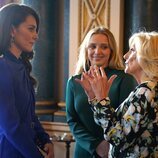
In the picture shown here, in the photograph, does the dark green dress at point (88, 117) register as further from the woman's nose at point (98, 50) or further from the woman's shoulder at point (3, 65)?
the woman's shoulder at point (3, 65)

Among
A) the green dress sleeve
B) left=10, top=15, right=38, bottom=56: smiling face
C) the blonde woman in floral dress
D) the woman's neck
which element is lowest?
the green dress sleeve

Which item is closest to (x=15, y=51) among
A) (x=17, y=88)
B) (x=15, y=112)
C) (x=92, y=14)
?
(x=17, y=88)

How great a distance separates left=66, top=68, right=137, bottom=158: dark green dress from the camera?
212 cm

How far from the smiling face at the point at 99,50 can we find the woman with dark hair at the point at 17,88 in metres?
0.46

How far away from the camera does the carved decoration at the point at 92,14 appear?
11.5ft

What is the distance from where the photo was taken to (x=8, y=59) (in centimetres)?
178

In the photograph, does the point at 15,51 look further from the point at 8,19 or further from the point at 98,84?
the point at 98,84

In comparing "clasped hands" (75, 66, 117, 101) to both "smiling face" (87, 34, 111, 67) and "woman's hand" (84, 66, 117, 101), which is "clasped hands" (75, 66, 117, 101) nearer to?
"woman's hand" (84, 66, 117, 101)

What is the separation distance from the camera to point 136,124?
5.02 feet

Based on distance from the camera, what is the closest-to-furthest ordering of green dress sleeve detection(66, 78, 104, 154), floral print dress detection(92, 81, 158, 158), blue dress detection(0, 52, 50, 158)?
1. floral print dress detection(92, 81, 158, 158)
2. blue dress detection(0, 52, 50, 158)
3. green dress sleeve detection(66, 78, 104, 154)

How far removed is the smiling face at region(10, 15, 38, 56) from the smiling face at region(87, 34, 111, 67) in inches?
20.2

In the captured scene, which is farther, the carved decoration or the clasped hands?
the carved decoration

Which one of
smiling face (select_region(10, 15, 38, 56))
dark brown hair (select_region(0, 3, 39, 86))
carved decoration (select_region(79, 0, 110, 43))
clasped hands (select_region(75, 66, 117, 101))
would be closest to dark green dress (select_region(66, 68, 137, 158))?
clasped hands (select_region(75, 66, 117, 101))

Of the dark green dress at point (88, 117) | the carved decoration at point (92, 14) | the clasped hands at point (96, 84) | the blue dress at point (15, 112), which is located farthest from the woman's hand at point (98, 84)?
the carved decoration at point (92, 14)
